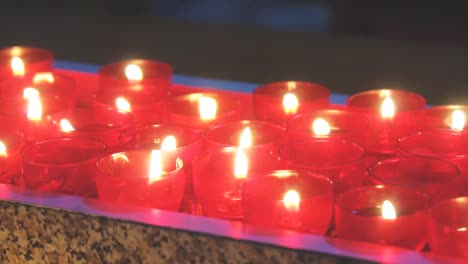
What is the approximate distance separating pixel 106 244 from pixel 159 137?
1.03 ft

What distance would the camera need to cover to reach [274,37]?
389 centimetres

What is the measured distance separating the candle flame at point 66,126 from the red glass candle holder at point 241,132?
232 mm

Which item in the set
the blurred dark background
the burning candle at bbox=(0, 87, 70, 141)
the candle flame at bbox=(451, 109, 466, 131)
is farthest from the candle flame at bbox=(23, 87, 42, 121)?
the blurred dark background

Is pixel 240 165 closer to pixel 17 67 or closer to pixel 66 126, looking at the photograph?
pixel 66 126

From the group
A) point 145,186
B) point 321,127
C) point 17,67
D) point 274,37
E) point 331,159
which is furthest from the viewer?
point 274,37

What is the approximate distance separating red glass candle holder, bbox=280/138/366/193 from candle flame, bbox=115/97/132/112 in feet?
1.21

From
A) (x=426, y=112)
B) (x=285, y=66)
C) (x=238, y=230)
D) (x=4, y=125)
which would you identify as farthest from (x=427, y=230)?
(x=285, y=66)

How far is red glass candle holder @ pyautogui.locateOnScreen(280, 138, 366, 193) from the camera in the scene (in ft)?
3.91

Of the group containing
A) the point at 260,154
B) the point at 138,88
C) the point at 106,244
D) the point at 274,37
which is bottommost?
the point at 106,244

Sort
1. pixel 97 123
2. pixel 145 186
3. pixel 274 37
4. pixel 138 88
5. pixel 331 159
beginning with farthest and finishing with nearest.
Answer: pixel 274 37, pixel 138 88, pixel 97 123, pixel 331 159, pixel 145 186

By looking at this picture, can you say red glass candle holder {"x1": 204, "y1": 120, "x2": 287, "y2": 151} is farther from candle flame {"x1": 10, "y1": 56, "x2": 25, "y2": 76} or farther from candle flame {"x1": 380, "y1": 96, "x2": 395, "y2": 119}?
candle flame {"x1": 10, "y1": 56, "x2": 25, "y2": 76}

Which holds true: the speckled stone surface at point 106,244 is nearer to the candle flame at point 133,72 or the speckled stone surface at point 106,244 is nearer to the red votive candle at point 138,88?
the red votive candle at point 138,88

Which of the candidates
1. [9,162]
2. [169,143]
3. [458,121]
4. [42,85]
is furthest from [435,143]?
[42,85]

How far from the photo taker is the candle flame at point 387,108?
142cm
